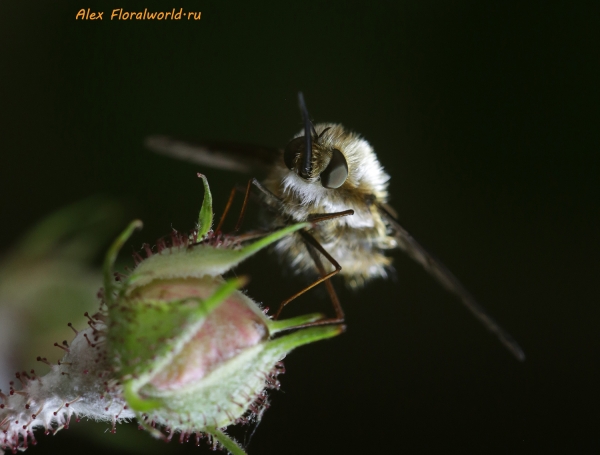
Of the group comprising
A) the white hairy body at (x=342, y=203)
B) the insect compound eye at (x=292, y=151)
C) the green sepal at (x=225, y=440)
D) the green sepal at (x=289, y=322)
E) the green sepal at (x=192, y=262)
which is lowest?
the green sepal at (x=225, y=440)

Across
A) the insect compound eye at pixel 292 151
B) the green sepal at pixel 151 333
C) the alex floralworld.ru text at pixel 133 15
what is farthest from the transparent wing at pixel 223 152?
the alex floralworld.ru text at pixel 133 15

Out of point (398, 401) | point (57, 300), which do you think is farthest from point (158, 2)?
point (398, 401)

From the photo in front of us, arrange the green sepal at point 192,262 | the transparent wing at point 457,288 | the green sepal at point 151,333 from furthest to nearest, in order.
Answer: the transparent wing at point 457,288 < the green sepal at point 192,262 < the green sepal at point 151,333

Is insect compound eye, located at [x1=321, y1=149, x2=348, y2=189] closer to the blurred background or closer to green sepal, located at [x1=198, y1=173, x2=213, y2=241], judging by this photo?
green sepal, located at [x1=198, y1=173, x2=213, y2=241]

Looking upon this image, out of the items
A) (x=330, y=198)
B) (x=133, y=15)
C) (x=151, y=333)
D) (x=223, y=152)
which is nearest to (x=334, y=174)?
(x=330, y=198)

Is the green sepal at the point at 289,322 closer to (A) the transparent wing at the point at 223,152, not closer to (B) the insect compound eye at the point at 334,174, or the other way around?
(B) the insect compound eye at the point at 334,174

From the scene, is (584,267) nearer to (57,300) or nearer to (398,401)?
(398,401)

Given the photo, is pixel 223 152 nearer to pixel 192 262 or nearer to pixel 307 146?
pixel 307 146
